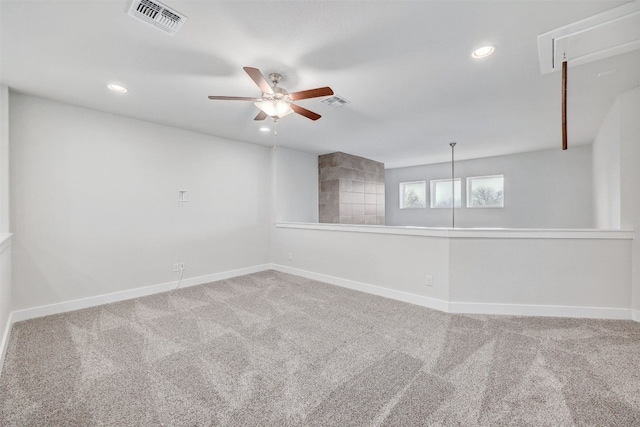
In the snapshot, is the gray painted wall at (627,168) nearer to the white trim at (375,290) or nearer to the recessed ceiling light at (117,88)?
the white trim at (375,290)

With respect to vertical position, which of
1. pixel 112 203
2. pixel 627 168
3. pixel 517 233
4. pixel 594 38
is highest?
pixel 594 38

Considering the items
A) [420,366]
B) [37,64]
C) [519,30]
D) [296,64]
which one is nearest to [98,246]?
[37,64]

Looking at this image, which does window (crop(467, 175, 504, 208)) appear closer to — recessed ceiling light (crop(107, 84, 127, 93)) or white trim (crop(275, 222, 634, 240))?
white trim (crop(275, 222, 634, 240))

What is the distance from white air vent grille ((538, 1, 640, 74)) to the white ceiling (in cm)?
8

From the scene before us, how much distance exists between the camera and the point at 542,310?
2963 millimetres

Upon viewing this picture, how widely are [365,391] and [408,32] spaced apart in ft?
8.33

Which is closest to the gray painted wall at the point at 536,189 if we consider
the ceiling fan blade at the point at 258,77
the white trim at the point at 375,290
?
the white trim at the point at 375,290

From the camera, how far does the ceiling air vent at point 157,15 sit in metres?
1.67

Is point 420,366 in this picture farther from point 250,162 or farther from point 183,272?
point 250,162

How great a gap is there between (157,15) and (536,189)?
22.8 ft

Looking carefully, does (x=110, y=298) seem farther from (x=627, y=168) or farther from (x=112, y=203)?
(x=627, y=168)

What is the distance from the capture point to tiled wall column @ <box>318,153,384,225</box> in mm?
5961

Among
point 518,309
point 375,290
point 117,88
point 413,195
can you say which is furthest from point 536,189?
point 117,88

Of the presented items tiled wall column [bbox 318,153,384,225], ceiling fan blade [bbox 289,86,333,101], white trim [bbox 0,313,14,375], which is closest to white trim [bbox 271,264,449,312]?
tiled wall column [bbox 318,153,384,225]
